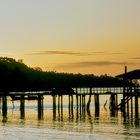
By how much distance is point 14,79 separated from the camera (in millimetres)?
132250

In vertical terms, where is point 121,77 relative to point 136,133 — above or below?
above

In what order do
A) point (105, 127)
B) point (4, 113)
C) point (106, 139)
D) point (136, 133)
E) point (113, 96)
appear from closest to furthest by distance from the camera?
1. point (106, 139)
2. point (136, 133)
3. point (105, 127)
4. point (4, 113)
5. point (113, 96)

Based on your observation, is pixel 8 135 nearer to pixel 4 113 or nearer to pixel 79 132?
Result: pixel 79 132

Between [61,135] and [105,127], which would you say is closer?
[61,135]

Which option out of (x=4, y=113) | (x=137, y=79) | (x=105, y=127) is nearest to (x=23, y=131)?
(x=105, y=127)

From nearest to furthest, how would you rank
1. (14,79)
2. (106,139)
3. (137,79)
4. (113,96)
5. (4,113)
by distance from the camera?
(106,139) → (137,79) → (4,113) → (113,96) → (14,79)

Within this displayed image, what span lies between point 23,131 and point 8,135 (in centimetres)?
383

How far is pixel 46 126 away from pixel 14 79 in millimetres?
69441

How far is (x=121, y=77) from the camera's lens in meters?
78.6

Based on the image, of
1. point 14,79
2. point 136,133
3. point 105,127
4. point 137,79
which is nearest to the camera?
point 136,133

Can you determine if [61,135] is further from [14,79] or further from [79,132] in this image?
[14,79]

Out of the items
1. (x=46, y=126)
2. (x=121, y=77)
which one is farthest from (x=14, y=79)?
(x=46, y=126)

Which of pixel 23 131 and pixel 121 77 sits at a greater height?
pixel 121 77

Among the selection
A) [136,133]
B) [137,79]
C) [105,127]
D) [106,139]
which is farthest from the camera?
[137,79]
